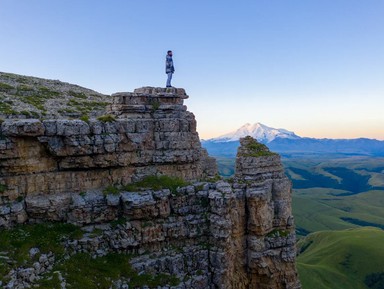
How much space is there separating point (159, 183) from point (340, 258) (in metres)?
91.5

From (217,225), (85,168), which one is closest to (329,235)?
(217,225)

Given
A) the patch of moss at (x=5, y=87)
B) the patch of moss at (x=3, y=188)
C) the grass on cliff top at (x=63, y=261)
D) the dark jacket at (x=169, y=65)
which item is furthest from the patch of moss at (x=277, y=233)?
the patch of moss at (x=5, y=87)

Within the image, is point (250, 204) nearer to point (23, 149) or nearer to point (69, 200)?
point (69, 200)

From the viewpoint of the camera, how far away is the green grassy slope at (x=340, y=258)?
8619cm

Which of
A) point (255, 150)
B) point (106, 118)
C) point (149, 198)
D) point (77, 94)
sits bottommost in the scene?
point (149, 198)

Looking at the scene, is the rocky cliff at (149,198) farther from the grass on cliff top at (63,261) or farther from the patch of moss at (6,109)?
the patch of moss at (6,109)

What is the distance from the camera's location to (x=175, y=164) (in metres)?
33.4

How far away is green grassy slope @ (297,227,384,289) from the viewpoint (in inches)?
3393

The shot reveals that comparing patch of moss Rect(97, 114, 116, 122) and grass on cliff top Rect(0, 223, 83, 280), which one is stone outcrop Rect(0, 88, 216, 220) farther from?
grass on cliff top Rect(0, 223, 83, 280)

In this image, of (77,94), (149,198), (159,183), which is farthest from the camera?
(77,94)

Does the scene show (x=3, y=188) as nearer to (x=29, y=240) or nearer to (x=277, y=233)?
(x=29, y=240)

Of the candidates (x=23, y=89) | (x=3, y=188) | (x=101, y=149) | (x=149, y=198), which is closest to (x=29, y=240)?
(x=3, y=188)

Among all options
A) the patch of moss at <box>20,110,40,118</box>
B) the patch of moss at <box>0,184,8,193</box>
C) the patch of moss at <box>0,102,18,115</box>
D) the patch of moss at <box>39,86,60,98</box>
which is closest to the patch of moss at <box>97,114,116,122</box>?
the patch of moss at <box>20,110,40,118</box>

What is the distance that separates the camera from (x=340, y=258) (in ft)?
341
